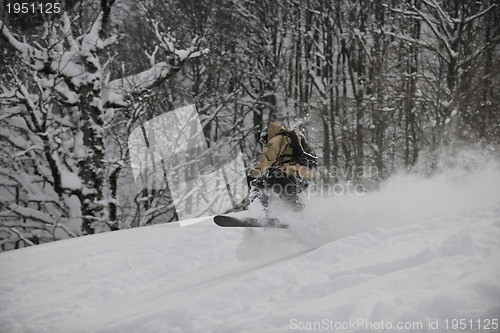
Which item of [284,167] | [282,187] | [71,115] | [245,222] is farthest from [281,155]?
[71,115]

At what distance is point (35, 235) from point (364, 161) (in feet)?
46.2

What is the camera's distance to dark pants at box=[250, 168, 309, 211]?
6691mm

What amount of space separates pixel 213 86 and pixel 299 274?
62.6 ft

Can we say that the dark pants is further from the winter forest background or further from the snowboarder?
the winter forest background

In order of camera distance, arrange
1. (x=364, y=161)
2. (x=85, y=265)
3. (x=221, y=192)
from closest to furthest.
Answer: (x=85, y=265) < (x=221, y=192) < (x=364, y=161)

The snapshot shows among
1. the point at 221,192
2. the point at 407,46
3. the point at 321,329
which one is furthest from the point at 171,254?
the point at 407,46

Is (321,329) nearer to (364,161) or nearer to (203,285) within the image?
(203,285)

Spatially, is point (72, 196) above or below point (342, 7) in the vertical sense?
below

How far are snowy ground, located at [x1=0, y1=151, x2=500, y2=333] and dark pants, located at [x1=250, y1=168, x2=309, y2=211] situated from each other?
341 mm

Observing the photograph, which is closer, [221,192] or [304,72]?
[221,192]

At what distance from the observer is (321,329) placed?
345 centimetres

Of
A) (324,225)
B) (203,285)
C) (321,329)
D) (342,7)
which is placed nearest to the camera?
(321,329)

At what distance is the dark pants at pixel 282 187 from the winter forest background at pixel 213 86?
4.14ft

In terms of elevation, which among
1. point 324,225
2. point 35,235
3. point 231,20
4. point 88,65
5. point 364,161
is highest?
point 231,20
